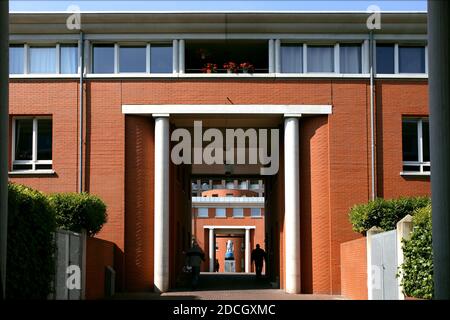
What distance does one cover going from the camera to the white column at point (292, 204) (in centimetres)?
2458

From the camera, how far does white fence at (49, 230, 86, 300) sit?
15.7 metres

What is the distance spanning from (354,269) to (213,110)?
6.66 meters

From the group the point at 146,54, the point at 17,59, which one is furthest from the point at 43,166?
the point at 146,54

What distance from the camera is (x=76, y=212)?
20344 mm

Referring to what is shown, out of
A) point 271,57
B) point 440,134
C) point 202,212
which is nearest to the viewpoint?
point 440,134

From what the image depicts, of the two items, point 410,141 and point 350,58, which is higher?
point 350,58

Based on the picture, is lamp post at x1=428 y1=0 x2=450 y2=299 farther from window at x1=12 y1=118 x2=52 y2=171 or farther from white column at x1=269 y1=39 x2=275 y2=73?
window at x1=12 y1=118 x2=52 y2=171

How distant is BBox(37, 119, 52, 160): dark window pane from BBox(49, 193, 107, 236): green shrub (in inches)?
183

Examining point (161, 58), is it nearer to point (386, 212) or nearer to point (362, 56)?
point (362, 56)

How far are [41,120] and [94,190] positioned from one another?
9.46 feet

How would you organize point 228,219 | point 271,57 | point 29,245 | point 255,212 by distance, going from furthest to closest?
point 255,212 → point 228,219 → point 271,57 → point 29,245

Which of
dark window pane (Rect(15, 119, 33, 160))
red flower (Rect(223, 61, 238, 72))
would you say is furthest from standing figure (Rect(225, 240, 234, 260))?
red flower (Rect(223, 61, 238, 72))

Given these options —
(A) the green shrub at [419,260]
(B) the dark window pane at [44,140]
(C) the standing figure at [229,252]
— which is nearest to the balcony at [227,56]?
(B) the dark window pane at [44,140]
